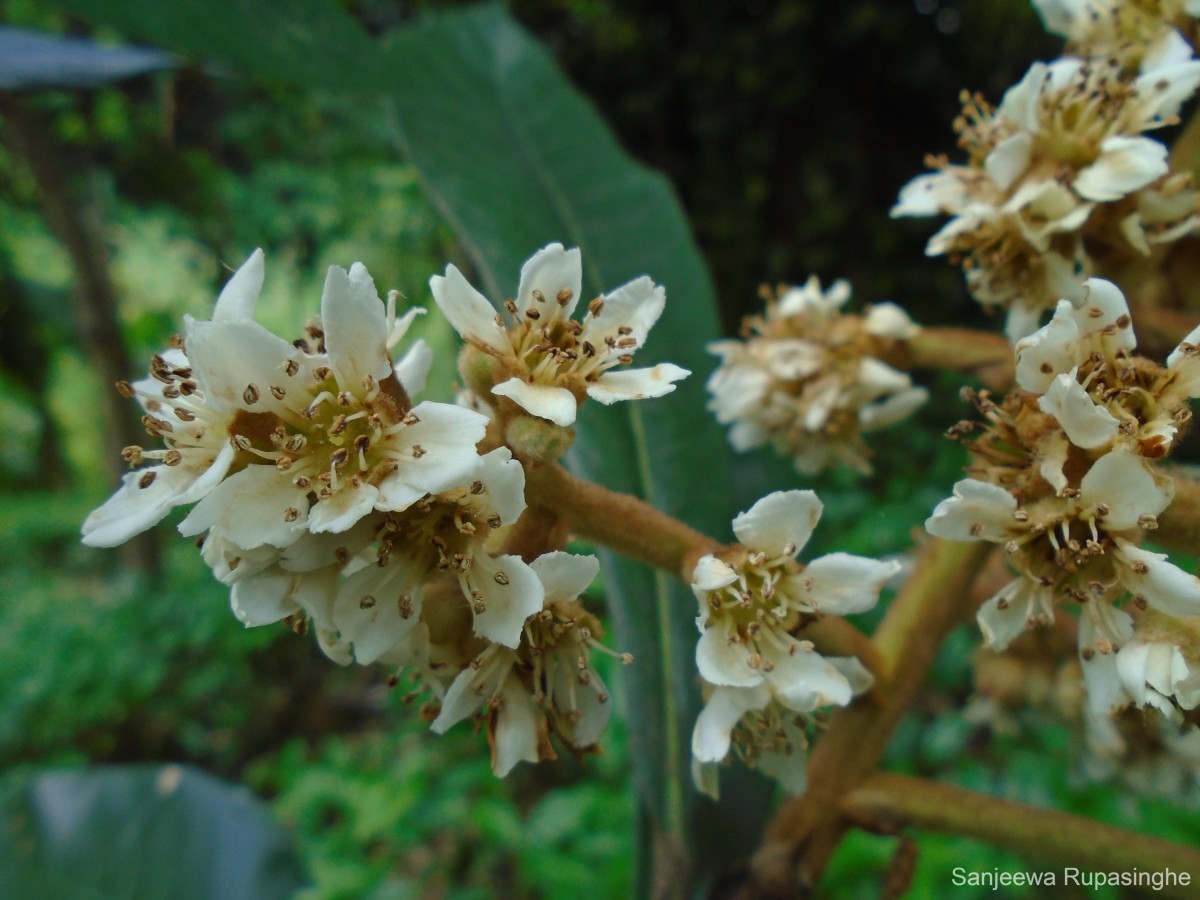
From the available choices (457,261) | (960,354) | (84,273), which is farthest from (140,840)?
(84,273)

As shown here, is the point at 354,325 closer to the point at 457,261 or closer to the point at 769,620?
the point at 769,620

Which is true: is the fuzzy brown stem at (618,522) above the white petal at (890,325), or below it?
above

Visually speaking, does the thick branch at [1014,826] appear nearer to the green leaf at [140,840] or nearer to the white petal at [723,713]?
the white petal at [723,713]

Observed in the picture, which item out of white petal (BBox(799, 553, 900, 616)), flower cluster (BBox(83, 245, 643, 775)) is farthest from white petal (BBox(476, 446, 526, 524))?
white petal (BBox(799, 553, 900, 616))

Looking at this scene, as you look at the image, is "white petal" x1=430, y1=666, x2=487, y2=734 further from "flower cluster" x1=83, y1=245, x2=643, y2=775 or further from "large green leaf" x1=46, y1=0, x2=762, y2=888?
"large green leaf" x1=46, y1=0, x2=762, y2=888

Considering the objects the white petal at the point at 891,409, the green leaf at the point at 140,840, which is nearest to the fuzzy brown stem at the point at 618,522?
the white petal at the point at 891,409

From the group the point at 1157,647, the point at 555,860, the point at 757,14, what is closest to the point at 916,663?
the point at 1157,647
